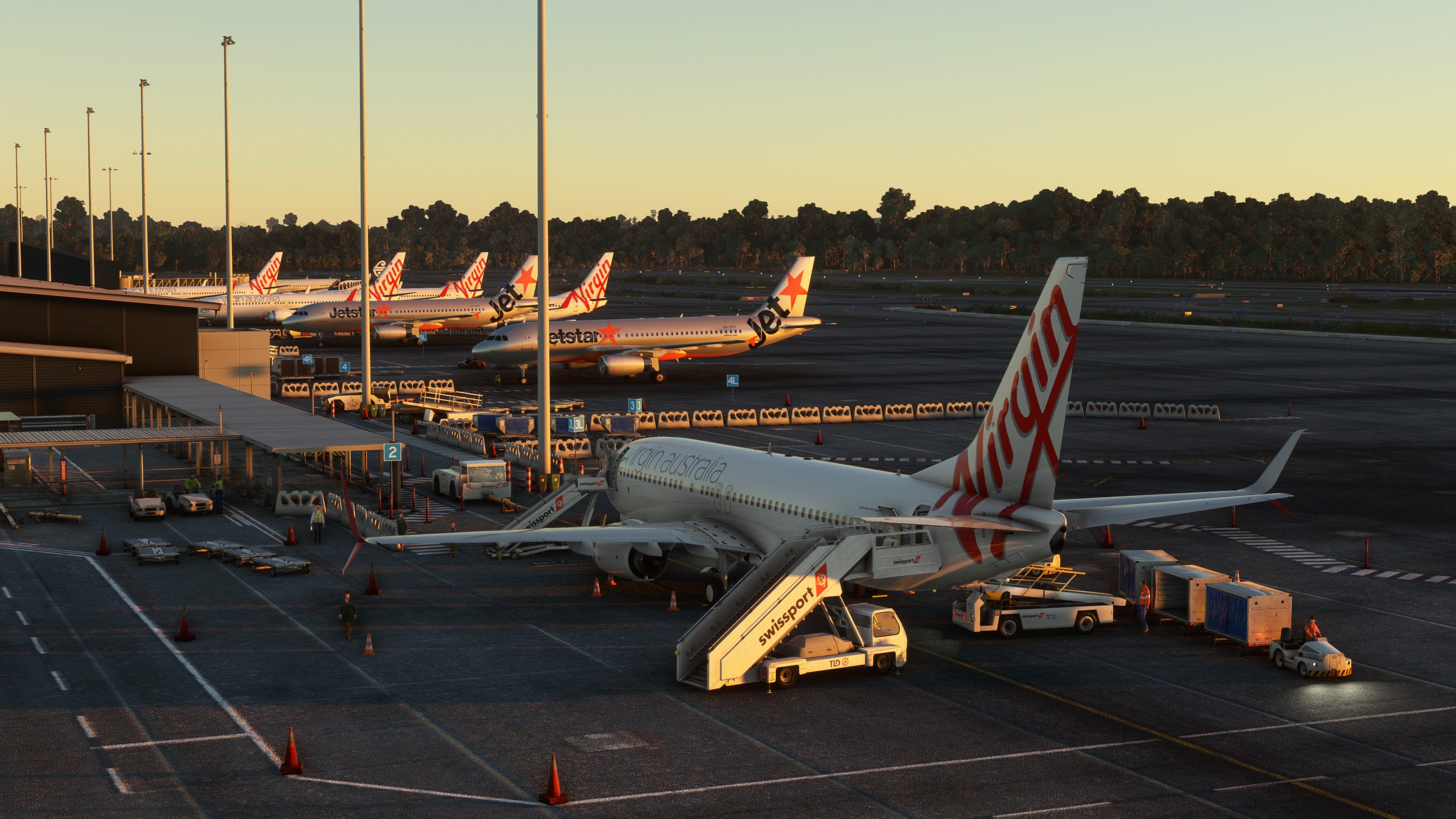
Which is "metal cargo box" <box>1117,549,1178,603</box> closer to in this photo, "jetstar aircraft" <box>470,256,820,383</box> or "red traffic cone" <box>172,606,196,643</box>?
"red traffic cone" <box>172,606,196,643</box>

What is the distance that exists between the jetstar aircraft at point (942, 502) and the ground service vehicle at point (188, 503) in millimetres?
19778

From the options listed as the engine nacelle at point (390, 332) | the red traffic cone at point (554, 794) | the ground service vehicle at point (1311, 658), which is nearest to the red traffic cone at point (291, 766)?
the red traffic cone at point (554, 794)

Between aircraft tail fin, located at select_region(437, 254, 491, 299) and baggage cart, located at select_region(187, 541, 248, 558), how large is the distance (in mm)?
122074

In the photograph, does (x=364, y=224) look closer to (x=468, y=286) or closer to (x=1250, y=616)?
(x=1250, y=616)

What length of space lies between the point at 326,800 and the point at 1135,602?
83.3 ft

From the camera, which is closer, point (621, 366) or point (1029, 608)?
point (1029, 608)

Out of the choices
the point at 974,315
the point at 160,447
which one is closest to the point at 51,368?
the point at 160,447

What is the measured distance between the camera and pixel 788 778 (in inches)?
1107

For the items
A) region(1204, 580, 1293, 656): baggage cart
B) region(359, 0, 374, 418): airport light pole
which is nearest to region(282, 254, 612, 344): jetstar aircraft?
region(359, 0, 374, 418): airport light pole

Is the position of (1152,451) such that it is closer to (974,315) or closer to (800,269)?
(800,269)

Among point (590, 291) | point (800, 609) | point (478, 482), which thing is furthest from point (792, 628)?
point (590, 291)

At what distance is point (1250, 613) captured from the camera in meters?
37.7

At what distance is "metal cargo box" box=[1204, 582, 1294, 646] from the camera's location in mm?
37812

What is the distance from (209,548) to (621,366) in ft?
204
